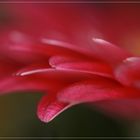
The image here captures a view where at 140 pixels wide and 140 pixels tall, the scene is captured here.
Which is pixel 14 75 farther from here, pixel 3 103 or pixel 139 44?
pixel 139 44

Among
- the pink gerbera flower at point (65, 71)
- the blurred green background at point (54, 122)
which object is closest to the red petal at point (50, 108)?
the pink gerbera flower at point (65, 71)

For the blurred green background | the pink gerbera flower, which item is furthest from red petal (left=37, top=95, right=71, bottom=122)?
the blurred green background

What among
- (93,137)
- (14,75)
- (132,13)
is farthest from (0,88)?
(132,13)

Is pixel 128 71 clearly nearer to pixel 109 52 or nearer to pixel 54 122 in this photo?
pixel 109 52

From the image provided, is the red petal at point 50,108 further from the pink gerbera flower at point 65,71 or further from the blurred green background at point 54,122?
the blurred green background at point 54,122

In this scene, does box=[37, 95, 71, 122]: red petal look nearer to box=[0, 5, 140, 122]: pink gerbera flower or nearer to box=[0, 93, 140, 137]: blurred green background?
box=[0, 5, 140, 122]: pink gerbera flower

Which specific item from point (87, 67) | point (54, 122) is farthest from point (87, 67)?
point (54, 122)

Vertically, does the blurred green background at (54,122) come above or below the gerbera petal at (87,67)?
below
